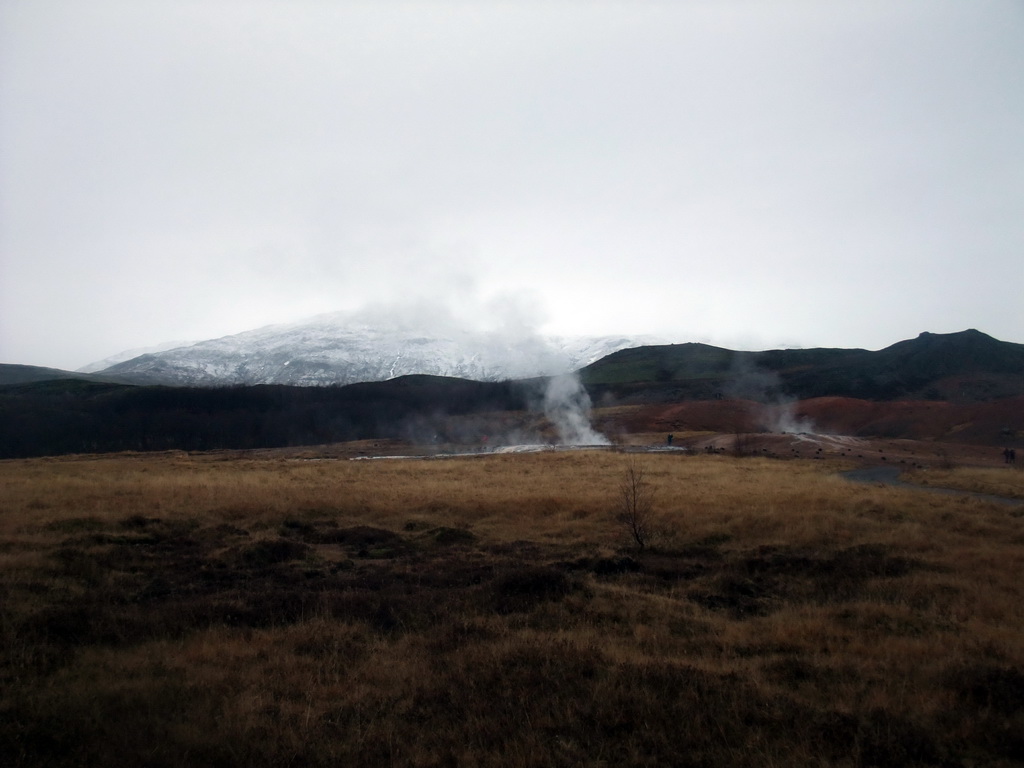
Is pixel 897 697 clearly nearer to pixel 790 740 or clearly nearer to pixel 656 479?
pixel 790 740

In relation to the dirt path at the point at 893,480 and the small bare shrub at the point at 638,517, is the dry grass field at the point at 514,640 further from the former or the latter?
the dirt path at the point at 893,480

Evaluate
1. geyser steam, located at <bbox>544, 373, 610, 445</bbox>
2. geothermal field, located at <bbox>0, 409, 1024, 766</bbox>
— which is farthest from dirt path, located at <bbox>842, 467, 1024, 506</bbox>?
geyser steam, located at <bbox>544, 373, 610, 445</bbox>

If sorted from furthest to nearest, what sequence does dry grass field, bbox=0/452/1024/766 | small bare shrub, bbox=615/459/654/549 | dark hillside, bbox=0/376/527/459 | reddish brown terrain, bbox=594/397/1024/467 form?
dark hillside, bbox=0/376/527/459 < reddish brown terrain, bbox=594/397/1024/467 < small bare shrub, bbox=615/459/654/549 < dry grass field, bbox=0/452/1024/766

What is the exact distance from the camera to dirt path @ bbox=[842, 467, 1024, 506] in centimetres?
2080

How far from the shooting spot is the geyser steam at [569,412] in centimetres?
6829

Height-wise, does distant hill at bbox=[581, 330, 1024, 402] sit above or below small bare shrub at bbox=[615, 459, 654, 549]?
above

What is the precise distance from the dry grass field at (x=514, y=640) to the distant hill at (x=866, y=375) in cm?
8644

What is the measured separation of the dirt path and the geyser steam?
30.9m

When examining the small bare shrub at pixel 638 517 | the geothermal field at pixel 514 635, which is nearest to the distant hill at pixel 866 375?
the small bare shrub at pixel 638 517

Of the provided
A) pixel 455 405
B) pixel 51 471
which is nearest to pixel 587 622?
pixel 51 471

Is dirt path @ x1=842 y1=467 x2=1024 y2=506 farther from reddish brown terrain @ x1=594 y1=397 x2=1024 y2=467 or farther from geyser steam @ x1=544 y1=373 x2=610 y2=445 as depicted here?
geyser steam @ x1=544 y1=373 x2=610 y2=445

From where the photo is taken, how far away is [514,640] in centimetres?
771

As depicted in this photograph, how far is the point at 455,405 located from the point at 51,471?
71.9 metres

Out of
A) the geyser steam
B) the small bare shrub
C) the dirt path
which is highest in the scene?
the geyser steam
